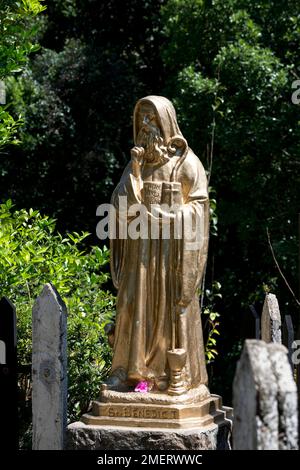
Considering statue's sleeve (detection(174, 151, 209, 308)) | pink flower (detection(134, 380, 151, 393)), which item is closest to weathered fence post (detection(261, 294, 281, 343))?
statue's sleeve (detection(174, 151, 209, 308))

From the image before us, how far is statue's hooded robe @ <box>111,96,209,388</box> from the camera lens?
6.91 metres

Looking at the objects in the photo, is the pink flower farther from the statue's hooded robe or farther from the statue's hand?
the statue's hand

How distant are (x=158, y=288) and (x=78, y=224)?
25.0 feet

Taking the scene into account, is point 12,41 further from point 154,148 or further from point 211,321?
point 211,321

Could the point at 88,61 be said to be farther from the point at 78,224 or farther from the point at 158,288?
the point at 158,288

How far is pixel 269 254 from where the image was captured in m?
13.5

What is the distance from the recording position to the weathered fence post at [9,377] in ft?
22.7

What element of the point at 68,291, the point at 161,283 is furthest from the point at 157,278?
the point at 68,291

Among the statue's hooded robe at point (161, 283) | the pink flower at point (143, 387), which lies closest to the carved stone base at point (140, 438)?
the pink flower at point (143, 387)

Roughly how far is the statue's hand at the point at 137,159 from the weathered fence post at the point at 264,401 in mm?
2803

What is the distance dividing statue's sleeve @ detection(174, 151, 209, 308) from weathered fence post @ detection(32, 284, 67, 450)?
0.91 m

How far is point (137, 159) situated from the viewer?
282 inches

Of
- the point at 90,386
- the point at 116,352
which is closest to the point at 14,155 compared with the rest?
the point at 90,386

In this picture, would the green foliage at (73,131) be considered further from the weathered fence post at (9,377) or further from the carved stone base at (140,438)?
the carved stone base at (140,438)
